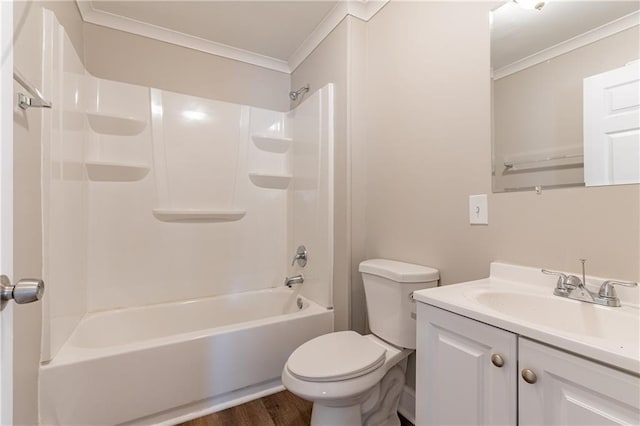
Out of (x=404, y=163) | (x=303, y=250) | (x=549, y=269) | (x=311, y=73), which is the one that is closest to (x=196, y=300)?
(x=303, y=250)

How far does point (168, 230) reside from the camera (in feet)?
6.86

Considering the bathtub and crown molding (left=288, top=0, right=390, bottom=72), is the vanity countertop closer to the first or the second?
the bathtub

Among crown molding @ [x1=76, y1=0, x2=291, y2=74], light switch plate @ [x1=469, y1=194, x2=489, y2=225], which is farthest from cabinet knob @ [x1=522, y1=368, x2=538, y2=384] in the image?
crown molding @ [x1=76, y1=0, x2=291, y2=74]

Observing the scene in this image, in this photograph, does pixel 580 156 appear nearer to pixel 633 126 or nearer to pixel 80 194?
pixel 633 126

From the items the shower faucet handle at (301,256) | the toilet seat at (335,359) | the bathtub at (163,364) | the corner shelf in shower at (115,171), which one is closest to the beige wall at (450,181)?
the toilet seat at (335,359)

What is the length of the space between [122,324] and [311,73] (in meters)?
2.26

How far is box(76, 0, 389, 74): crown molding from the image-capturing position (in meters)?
1.81

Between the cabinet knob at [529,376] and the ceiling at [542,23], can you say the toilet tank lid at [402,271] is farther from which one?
the ceiling at [542,23]

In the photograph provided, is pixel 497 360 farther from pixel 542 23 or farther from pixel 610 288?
pixel 542 23

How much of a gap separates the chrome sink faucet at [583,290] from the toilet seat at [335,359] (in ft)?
2.43

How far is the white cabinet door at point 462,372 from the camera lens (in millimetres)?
718

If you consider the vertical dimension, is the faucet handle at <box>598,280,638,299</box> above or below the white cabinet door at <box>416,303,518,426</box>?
above

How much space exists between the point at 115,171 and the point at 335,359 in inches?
72.4

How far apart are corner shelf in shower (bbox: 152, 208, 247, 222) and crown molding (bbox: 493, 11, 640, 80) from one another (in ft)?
6.22
